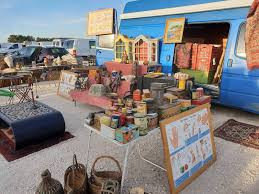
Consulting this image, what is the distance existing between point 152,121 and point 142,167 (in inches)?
34.4

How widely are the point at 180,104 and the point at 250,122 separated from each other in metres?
2.82

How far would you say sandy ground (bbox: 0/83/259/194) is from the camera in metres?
2.81

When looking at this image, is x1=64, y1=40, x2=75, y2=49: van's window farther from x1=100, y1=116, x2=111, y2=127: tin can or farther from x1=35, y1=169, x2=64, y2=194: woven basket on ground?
x1=35, y1=169, x2=64, y2=194: woven basket on ground

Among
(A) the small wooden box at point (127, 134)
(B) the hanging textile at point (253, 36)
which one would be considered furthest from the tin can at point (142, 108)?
(B) the hanging textile at point (253, 36)

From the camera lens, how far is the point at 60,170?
10.4 feet

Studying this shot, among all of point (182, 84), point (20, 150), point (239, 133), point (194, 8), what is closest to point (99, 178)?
point (20, 150)

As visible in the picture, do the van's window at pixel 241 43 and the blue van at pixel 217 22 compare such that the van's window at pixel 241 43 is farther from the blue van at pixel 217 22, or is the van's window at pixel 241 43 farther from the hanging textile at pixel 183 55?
the hanging textile at pixel 183 55

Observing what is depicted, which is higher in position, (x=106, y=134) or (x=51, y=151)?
(x=106, y=134)

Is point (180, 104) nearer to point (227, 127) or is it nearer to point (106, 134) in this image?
point (106, 134)

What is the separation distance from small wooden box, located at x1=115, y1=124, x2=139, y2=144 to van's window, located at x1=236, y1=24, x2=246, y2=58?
3.69m

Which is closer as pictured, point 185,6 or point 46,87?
point 185,6

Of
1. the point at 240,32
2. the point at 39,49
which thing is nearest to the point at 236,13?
the point at 240,32

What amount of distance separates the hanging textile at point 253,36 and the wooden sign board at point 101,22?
491cm

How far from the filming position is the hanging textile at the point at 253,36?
4.53 metres
